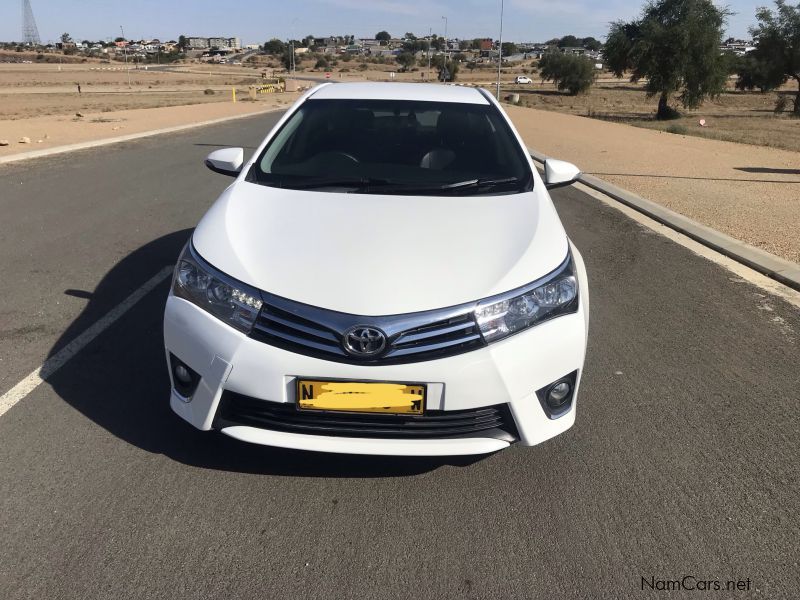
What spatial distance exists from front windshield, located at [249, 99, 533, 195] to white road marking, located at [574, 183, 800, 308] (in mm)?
3076

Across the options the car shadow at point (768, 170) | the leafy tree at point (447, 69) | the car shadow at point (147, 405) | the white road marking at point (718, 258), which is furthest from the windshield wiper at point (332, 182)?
the leafy tree at point (447, 69)

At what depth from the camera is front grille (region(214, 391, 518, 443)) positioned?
266 cm

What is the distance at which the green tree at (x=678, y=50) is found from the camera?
37.6 metres

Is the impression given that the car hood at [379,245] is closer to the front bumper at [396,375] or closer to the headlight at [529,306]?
the headlight at [529,306]

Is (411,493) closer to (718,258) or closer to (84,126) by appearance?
(718,258)

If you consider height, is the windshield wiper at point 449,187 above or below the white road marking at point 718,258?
above

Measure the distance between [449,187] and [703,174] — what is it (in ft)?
35.1

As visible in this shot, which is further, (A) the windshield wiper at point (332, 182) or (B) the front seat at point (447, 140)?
(B) the front seat at point (447, 140)

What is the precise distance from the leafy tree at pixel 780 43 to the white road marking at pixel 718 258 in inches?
1773

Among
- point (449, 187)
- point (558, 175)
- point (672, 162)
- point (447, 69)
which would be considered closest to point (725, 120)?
point (672, 162)

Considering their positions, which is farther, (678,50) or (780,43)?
(780,43)

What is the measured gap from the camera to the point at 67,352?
13.7 feet

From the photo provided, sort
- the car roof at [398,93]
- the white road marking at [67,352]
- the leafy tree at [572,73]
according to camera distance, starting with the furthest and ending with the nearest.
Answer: the leafy tree at [572,73]
the car roof at [398,93]
the white road marking at [67,352]

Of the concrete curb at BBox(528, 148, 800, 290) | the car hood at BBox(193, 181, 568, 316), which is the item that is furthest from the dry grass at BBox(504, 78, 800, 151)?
the car hood at BBox(193, 181, 568, 316)
